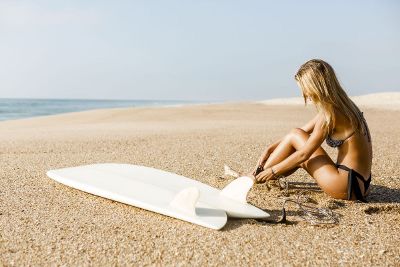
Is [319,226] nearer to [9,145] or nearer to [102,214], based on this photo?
[102,214]

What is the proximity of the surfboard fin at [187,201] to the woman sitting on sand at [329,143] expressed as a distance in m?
0.76

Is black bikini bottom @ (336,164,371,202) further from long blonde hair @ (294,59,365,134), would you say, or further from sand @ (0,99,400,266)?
long blonde hair @ (294,59,365,134)

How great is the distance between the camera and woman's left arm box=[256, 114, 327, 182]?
11.6ft

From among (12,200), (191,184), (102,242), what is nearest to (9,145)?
(12,200)

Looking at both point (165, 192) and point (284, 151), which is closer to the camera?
point (165, 192)

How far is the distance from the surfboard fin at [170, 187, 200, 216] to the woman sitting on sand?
76 cm

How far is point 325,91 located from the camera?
11.2 ft

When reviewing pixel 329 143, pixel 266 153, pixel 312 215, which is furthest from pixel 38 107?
pixel 312 215

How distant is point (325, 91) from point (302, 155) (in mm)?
529

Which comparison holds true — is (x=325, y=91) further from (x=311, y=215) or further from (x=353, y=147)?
(x=311, y=215)

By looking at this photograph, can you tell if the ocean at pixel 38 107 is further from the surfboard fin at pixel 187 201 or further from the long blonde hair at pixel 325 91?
the long blonde hair at pixel 325 91

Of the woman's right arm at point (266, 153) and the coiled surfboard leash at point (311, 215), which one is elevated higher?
the woman's right arm at point (266, 153)

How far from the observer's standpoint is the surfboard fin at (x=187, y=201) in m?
3.16

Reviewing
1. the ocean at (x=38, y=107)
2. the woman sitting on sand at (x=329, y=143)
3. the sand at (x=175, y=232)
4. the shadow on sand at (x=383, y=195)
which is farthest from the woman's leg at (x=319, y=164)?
the ocean at (x=38, y=107)
